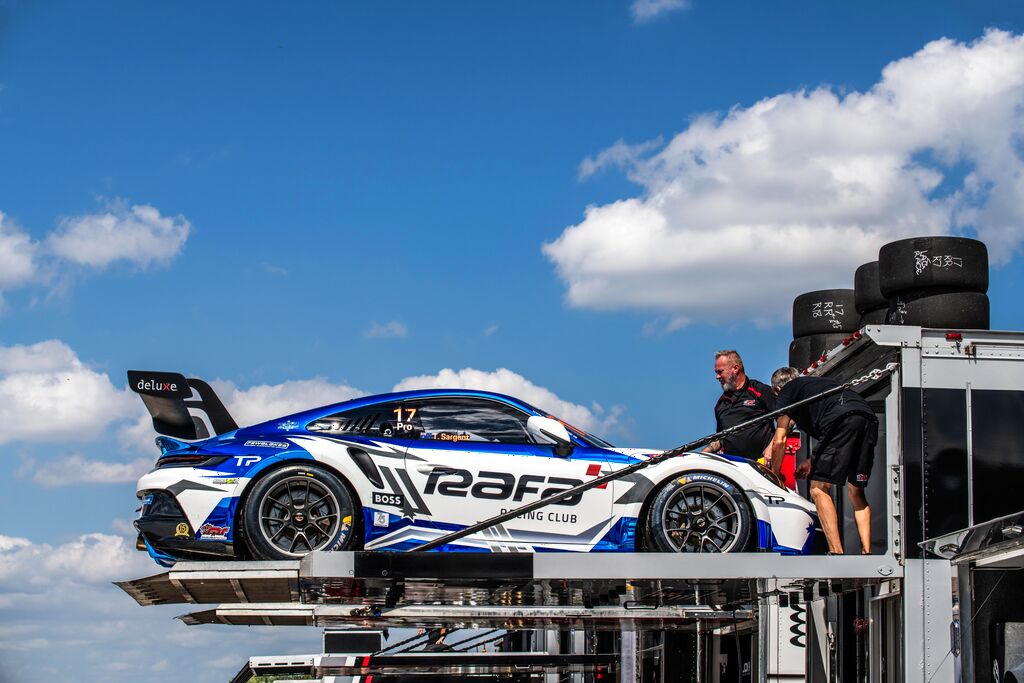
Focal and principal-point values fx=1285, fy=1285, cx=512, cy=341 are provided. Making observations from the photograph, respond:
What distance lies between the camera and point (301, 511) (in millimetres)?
7598

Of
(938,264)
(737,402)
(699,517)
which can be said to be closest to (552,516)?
(699,517)

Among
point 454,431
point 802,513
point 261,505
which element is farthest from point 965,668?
point 261,505

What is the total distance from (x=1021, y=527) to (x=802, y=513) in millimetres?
1855

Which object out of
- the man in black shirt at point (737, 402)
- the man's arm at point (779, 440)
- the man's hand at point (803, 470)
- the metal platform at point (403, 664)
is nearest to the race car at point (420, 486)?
the man's arm at point (779, 440)

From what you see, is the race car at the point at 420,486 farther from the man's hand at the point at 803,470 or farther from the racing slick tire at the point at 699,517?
the man's hand at the point at 803,470

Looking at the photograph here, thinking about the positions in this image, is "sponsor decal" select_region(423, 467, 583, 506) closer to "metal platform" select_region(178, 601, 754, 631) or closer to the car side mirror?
the car side mirror

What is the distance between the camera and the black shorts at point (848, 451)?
27.0 ft

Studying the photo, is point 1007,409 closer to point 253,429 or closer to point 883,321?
point 883,321

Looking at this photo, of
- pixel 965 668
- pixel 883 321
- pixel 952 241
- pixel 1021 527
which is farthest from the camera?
pixel 883 321

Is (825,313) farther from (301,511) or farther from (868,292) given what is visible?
(301,511)

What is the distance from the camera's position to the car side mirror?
26.3ft

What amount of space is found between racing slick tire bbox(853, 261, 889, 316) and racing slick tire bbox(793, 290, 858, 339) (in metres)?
1.14

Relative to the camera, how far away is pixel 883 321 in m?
11.0

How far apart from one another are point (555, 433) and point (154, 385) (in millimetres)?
2588
